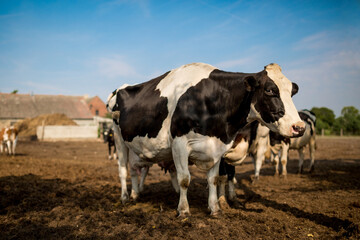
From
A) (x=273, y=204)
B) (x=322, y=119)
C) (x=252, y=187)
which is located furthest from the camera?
(x=322, y=119)

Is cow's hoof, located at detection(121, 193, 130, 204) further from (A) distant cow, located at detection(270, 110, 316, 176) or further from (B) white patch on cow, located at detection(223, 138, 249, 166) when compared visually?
(A) distant cow, located at detection(270, 110, 316, 176)

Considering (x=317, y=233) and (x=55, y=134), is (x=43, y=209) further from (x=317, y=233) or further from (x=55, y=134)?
(x=55, y=134)

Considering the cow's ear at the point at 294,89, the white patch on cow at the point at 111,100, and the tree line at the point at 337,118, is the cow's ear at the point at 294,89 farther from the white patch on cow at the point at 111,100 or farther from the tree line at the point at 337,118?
the tree line at the point at 337,118

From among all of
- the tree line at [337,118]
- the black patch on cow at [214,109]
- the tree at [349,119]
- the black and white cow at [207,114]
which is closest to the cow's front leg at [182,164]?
the black and white cow at [207,114]

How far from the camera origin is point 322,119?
256ft

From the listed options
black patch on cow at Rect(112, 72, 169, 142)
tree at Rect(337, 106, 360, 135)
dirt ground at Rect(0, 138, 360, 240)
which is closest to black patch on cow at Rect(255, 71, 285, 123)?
black patch on cow at Rect(112, 72, 169, 142)

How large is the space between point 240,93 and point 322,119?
84687mm

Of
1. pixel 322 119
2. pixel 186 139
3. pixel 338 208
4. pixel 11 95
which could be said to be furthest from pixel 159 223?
pixel 322 119

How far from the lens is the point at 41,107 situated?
48969mm

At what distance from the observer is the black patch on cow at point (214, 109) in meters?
4.29

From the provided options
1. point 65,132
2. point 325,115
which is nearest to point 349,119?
point 325,115

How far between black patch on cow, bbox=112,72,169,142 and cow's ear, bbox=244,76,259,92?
1.48 metres

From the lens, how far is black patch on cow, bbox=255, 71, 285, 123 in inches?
155

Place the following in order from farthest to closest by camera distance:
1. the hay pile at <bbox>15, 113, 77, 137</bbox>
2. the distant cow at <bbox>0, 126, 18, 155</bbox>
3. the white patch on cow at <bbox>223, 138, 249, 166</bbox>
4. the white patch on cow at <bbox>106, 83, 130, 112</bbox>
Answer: the hay pile at <bbox>15, 113, 77, 137</bbox>, the distant cow at <bbox>0, 126, 18, 155</bbox>, the white patch on cow at <bbox>106, 83, 130, 112</bbox>, the white patch on cow at <bbox>223, 138, 249, 166</bbox>
